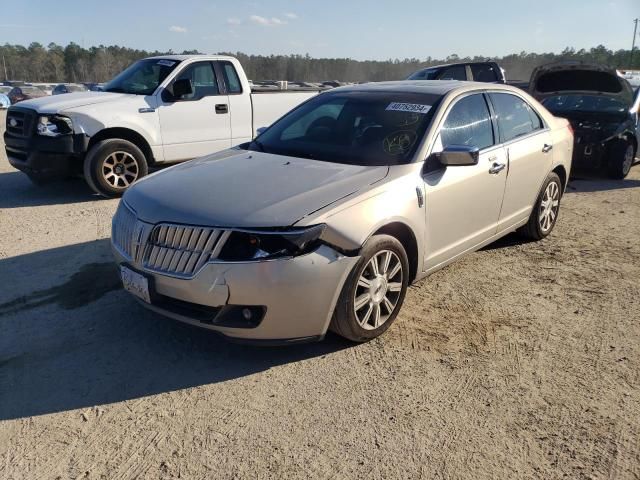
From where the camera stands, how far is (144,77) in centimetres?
796

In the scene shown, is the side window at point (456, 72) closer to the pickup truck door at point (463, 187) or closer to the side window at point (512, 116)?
the side window at point (512, 116)

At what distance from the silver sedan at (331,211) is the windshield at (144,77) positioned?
3604mm

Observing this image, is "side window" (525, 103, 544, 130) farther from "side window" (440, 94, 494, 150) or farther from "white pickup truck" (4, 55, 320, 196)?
"white pickup truck" (4, 55, 320, 196)

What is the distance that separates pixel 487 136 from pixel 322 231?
222cm

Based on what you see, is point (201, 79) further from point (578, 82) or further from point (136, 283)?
point (578, 82)

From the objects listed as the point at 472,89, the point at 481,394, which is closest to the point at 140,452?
the point at 481,394

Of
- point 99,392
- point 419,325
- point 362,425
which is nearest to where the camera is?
point 362,425

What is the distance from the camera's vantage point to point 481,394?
3.15 meters

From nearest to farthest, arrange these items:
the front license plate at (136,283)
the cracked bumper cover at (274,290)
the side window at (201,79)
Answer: the cracked bumper cover at (274,290), the front license plate at (136,283), the side window at (201,79)

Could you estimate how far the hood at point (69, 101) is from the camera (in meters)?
7.06

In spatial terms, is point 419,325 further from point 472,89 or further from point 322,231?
point 472,89

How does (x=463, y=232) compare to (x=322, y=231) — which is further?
(x=463, y=232)

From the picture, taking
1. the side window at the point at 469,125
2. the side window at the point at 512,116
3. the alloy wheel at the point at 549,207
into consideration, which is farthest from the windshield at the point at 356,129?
the alloy wheel at the point at 549,207

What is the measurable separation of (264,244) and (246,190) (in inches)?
21.5
